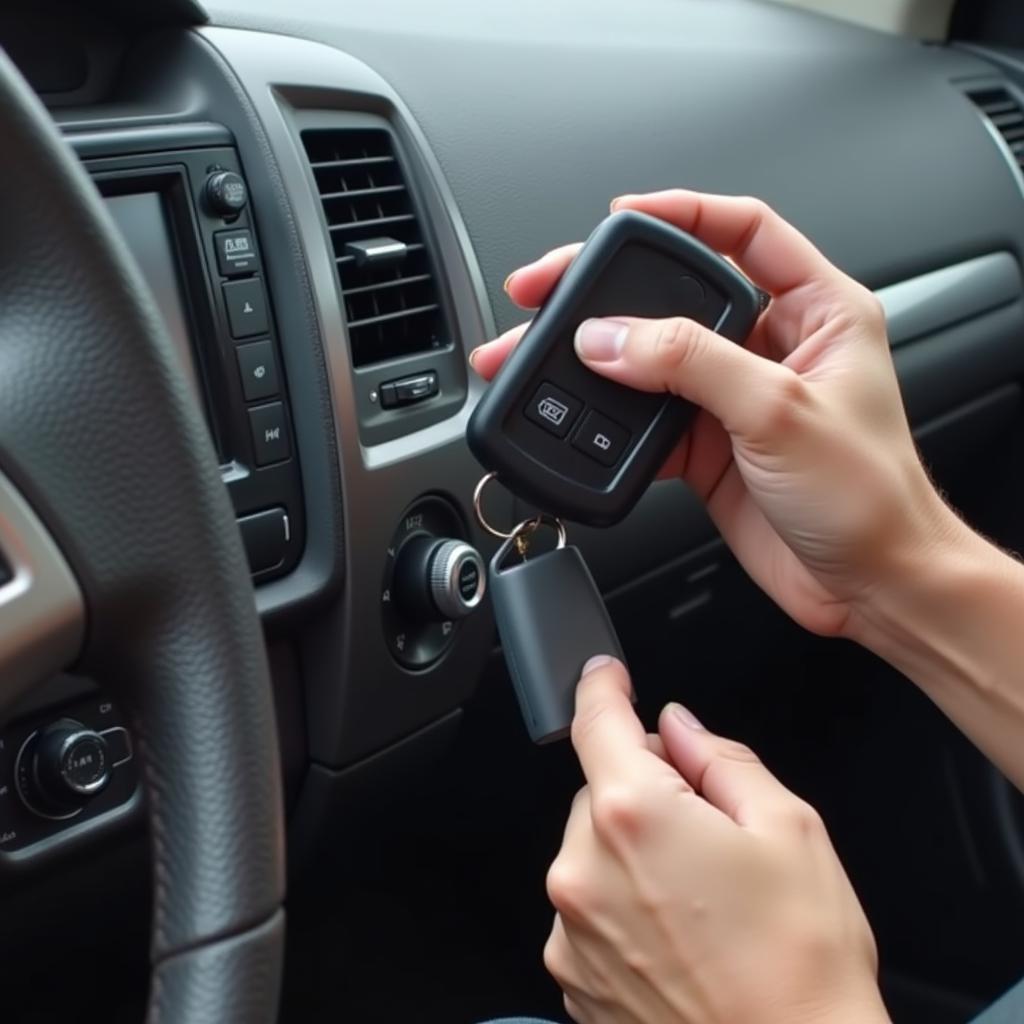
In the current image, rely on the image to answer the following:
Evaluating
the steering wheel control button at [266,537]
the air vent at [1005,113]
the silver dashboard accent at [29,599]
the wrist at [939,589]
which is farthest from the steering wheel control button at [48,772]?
the air vent at [1005,113]

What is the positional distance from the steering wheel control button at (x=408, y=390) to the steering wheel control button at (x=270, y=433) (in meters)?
0.08

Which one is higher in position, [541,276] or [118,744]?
[541,276]

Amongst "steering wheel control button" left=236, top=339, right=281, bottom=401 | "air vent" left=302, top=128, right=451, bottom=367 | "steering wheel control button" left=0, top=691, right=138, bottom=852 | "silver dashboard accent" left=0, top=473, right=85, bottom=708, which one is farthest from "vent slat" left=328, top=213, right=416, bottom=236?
"silver dashboard accent" left=0, top=473, right=85, bottom=708

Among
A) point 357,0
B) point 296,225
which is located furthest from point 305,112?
point 357,0

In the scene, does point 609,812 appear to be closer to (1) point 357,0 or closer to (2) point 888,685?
(1) point 357,0

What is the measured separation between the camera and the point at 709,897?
672 mm

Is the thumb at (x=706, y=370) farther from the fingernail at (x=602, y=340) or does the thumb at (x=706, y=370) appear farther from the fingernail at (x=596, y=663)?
the fingernail at (x=596, y=663)

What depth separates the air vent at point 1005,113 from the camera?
1873 mm

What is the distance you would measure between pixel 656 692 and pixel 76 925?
69cm

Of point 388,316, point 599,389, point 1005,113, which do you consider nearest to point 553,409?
point 599,389

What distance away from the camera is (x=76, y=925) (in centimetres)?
93

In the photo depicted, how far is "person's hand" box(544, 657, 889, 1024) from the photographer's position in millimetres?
670

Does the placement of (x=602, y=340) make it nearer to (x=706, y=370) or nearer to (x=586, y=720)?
(x=706, y=370)

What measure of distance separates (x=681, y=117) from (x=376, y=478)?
0.57 metres
